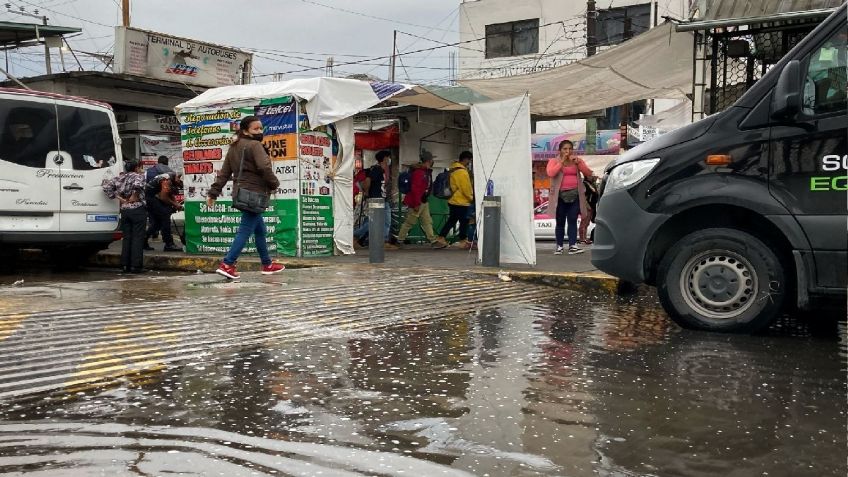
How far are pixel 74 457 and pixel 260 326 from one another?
8.69ft

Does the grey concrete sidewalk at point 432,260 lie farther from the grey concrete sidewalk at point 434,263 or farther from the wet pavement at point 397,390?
the wet pavement at point 397,390

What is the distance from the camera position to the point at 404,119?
1359 centimetres

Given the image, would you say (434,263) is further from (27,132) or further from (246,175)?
(27,132)

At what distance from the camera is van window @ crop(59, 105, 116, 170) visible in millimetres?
9836

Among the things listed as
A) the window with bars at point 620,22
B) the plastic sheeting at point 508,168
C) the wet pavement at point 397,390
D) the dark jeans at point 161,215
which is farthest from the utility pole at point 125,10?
the window with bars at point 620,22

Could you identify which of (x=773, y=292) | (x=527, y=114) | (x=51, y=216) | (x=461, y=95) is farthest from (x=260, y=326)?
(x=461, y=95)

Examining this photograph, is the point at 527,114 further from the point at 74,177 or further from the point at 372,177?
the point at 74,177

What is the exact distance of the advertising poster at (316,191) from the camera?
1058 centimetres

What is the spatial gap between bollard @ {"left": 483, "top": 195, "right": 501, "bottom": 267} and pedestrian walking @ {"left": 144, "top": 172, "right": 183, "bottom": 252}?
5928 mm

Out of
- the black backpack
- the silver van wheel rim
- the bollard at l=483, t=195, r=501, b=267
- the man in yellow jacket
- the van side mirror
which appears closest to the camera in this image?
the van side mirror

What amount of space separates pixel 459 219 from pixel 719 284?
796cm

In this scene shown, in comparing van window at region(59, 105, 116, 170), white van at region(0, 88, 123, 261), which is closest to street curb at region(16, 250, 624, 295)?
white van at region(0, 88, 123, 261)

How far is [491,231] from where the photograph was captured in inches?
356

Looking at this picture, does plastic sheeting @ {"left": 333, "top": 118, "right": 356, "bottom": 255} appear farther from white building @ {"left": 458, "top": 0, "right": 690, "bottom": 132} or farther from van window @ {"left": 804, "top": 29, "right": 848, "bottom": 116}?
white building @ {"left": 458, "top": 0, "right": 690, "bottom": 132}
